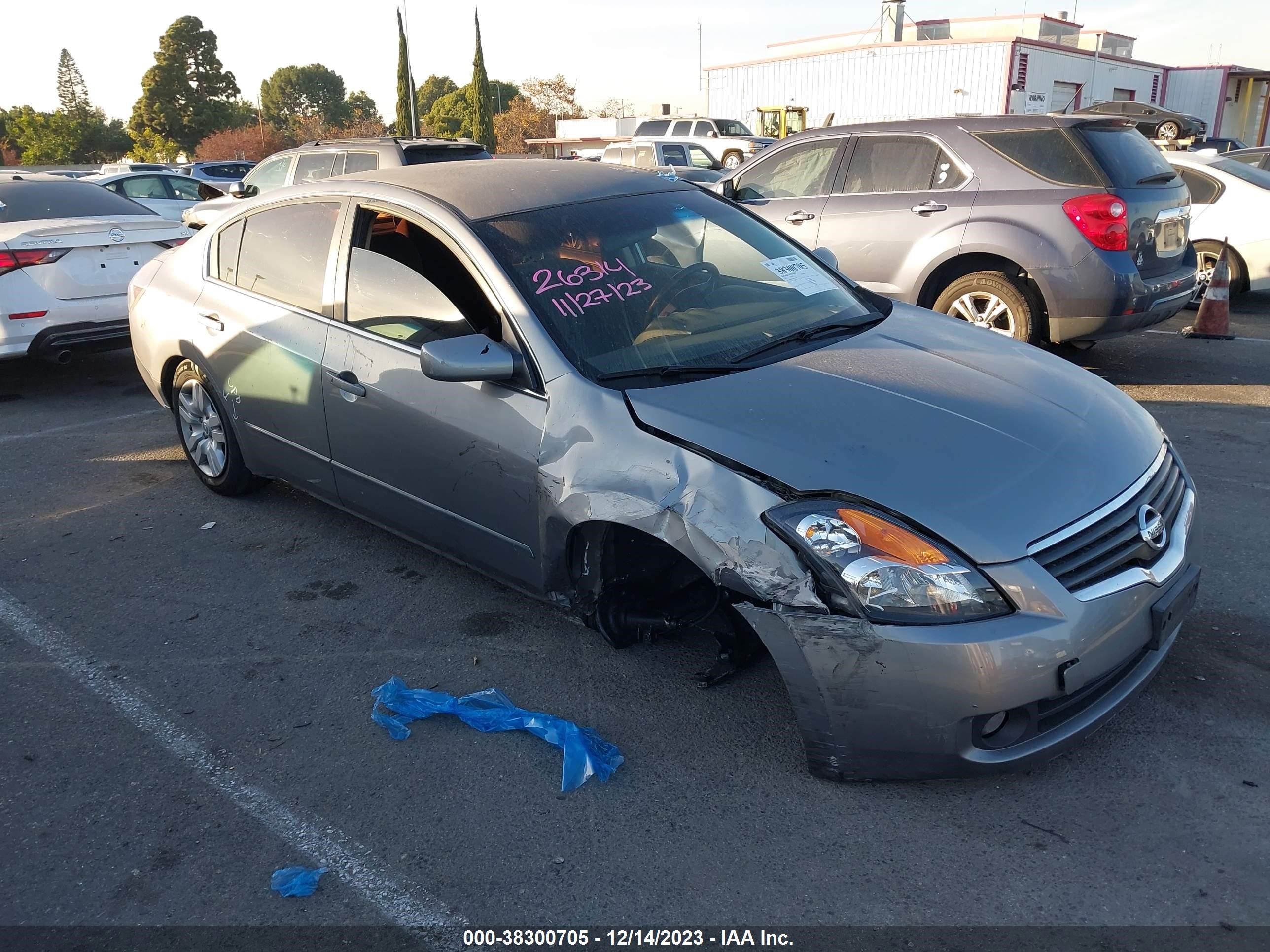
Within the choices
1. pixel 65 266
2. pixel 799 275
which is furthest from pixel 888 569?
pixel 65 266

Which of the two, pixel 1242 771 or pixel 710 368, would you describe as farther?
pixel 710 368

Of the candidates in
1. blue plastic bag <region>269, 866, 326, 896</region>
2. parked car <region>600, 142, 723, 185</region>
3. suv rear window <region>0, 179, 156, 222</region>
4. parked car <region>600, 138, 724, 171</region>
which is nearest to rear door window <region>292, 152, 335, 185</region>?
suv rear window <region>0, 179, 156, 222</region>

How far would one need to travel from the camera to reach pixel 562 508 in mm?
3211

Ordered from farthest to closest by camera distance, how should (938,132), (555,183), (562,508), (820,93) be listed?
1. (820,93)
2. (938,132)
3. (555,183)
4. (562,508)

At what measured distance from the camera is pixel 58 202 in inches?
307

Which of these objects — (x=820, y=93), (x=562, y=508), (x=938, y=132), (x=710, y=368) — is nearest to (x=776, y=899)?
(x=562, y=508)

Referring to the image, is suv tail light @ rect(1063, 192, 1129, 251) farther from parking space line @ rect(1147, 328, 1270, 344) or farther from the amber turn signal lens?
the amber turn signal lens

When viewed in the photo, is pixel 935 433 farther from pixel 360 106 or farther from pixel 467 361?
pixel 360 106

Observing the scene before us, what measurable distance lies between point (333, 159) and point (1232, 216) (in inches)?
361

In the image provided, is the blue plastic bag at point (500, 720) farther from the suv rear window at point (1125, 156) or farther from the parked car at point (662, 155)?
the parked car at point (662, 155)

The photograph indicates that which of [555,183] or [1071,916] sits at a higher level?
[555,183]

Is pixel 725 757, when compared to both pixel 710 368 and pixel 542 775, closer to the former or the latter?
pixel 542 775

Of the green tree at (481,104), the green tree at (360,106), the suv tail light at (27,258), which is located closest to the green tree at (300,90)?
the green tree at (360,106)

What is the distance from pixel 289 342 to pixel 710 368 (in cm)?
197
